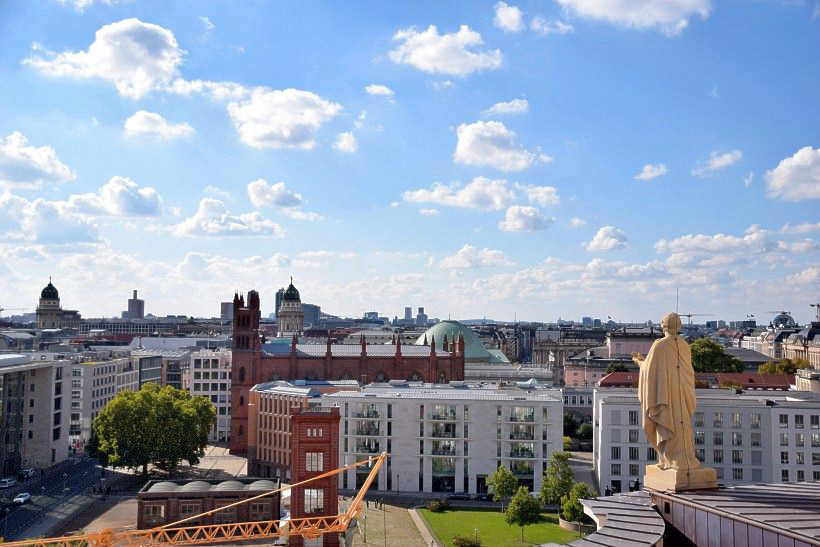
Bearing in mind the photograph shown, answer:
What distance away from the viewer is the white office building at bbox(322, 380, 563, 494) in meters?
83.2

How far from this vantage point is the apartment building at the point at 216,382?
120500 mm

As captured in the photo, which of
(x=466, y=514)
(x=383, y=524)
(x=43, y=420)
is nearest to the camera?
(x=383, y=524)

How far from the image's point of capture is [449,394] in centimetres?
8938

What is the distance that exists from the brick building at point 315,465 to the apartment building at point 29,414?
1900 inches

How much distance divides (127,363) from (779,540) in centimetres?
12773

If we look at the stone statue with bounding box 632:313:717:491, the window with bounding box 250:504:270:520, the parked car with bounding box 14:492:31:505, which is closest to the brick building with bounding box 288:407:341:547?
the window with bounding box 250:504:270:520

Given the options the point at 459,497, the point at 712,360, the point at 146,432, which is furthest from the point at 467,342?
the point at 146,432

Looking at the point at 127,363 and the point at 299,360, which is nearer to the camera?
the point at 299,360

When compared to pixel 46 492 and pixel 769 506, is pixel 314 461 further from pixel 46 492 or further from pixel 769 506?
pixel 769 506

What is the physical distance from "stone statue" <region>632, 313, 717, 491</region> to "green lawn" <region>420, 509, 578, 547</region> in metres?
42.7

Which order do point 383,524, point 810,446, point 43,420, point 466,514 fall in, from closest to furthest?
point 383,524 → point 466,514 → point 810,446 → point 43,420

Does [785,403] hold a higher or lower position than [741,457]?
higher

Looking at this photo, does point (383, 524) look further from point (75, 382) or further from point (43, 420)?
point (75, 382)

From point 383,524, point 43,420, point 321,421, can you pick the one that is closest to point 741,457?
point 383,524
